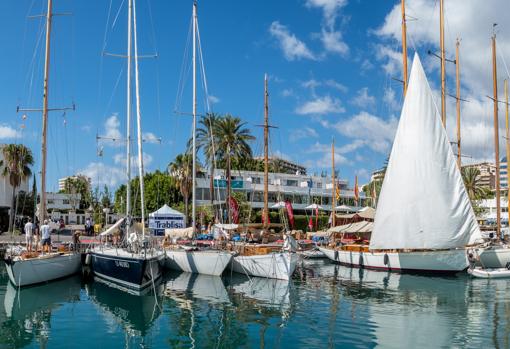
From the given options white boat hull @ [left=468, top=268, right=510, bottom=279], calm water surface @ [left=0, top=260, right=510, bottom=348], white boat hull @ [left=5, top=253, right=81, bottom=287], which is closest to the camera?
calm water surface @ [left=0, top=260, right=510, bottom=348]

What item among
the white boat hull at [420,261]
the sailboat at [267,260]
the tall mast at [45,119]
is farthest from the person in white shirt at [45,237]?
the white boat hull at [420,261]

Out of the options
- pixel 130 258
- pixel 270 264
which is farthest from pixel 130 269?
pixel 270 264

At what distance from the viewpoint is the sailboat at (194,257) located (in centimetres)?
2758

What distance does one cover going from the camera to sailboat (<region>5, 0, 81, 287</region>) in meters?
24.2

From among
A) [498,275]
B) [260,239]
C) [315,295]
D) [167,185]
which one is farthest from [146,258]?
[167,185]

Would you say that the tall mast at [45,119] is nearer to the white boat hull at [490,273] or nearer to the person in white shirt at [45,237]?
the person in white shirt at [45,237]

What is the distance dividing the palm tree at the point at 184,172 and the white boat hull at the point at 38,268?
30926 millimetres

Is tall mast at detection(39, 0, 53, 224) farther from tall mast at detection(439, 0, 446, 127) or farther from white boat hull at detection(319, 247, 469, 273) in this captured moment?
tall mast at detection(439, 0, 446, 127)

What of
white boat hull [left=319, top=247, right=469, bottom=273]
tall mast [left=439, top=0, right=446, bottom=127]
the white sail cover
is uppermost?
tall mast [left=439, top=0, right=446, bottom=127]

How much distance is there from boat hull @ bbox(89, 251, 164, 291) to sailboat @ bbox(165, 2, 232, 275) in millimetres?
2749

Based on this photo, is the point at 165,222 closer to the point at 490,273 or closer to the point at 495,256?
the point at 490,273

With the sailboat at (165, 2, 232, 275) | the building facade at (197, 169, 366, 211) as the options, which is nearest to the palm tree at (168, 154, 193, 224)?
the building facade at (197, 169, 366, 211)

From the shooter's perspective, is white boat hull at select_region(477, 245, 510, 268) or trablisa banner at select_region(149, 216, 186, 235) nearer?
white boat hull at select_region(477, 245, 510, 268)

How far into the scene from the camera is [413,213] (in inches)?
1132
